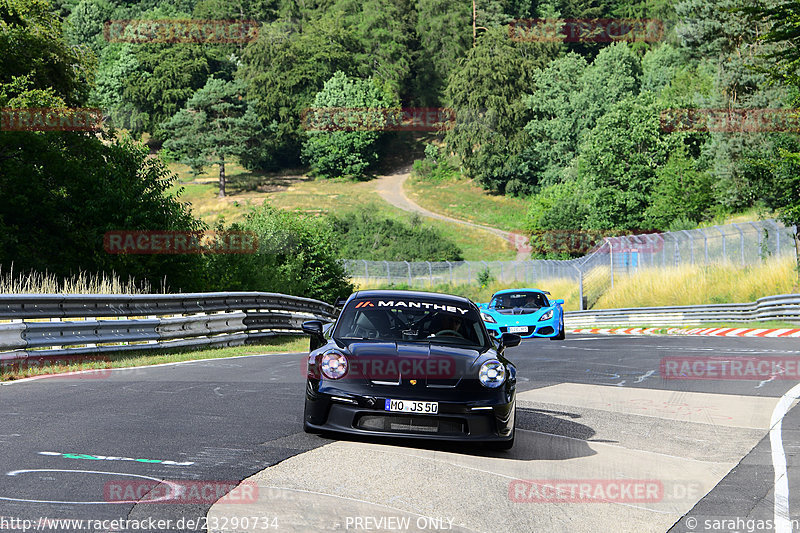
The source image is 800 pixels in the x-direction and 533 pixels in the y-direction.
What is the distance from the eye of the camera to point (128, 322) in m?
16.8

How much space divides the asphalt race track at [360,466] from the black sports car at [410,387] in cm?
22

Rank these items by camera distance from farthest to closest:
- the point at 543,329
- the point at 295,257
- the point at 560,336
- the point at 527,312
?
the point at 295,257, the point at 560,336, the point at 543,329, the point at 527,312

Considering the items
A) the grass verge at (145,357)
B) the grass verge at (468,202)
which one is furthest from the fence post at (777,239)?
the grass verge at (468,202)

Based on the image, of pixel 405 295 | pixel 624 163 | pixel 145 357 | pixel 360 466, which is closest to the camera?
pixel 360 466

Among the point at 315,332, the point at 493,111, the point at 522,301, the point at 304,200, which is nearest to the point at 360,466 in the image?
the point at 315,332

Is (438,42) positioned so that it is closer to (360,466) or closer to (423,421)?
(423,421)

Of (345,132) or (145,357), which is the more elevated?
(345,132)

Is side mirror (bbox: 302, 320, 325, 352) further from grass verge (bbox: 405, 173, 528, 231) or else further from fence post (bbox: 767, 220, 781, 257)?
grass verge (bbox: 405, 173, 528, 231)

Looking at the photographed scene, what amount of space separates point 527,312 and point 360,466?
18.0 m

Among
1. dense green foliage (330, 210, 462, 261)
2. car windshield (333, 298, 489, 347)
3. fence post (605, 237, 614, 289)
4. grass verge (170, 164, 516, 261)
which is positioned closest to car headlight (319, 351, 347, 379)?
car windshield (333, 298, 489, 347)

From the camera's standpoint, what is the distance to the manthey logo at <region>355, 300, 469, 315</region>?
30.9 feet

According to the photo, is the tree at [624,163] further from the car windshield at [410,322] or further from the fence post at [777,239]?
the car windshield at [410,322]

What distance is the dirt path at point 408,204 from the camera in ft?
282

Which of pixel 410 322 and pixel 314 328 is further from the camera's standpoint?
pixel 410 322
